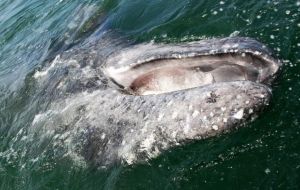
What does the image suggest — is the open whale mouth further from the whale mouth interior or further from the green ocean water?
the green ocean water

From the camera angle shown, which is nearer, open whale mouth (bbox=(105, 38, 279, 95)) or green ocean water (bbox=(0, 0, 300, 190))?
green ocean water (bbox=(0, 0, 300, 190))

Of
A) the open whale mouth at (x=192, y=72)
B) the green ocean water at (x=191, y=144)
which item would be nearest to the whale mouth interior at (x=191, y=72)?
the open whale mouth at (x=192, y=72)

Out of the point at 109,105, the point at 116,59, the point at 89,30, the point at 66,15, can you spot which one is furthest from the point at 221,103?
the point at 66,15

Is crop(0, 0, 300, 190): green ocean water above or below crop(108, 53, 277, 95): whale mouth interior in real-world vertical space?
below

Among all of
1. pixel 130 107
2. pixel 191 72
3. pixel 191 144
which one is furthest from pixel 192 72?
pixel 191 144

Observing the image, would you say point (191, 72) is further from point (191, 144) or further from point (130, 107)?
point (191, 144)

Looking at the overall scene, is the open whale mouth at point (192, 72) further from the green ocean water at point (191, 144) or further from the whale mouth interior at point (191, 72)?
the green ocean water at point (191, 144)

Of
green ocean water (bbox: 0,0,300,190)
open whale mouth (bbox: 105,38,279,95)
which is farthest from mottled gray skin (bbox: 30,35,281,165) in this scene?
green ocean water (bbox: 0,0,300,190)
